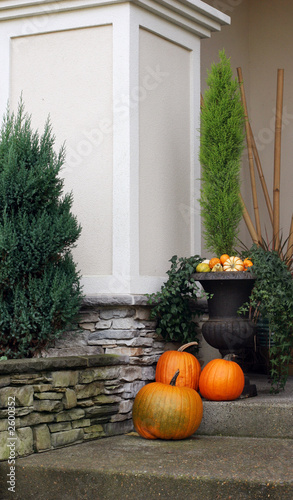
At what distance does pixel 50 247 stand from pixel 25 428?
94 centimetres

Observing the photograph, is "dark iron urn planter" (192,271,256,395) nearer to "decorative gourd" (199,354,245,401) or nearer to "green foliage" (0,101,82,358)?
"decorative gourd" (199,354,245,401)

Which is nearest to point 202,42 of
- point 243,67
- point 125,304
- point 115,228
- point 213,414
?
point 243,67

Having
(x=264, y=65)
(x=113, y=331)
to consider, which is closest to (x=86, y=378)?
(x=113, y=331)

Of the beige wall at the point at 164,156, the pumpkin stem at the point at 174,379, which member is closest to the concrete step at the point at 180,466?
the pumpkin stem at the point at 174,379

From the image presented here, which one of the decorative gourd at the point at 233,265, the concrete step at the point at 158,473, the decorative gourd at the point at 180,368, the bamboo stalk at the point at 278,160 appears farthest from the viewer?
the bamboo stalk at the point at 278,160

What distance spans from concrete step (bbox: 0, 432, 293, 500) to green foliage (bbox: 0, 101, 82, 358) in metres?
0.67

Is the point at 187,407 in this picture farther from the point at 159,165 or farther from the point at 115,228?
the point at 159,165

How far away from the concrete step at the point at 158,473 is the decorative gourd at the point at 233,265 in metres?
1.04

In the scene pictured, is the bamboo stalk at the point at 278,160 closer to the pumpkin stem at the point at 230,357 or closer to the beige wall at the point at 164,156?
the beige wall at the point at 164,156

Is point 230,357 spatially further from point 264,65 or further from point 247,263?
point 264,65

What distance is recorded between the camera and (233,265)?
3910 mm

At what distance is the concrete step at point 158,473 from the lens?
8.84 ft

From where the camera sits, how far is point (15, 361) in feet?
10.4

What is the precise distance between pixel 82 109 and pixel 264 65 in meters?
2.51
